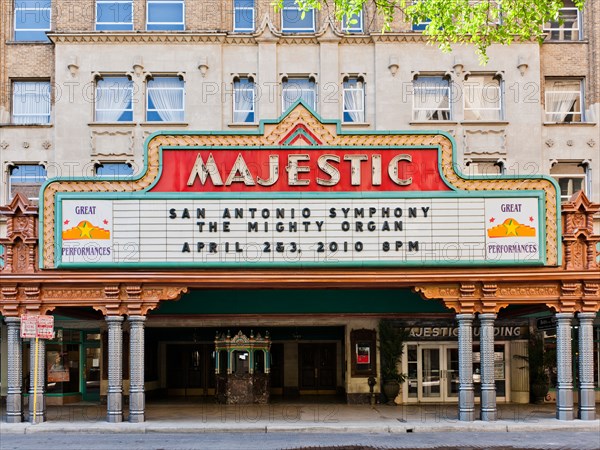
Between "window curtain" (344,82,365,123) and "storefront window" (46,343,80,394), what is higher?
"window curtain" (344,82,365,123)

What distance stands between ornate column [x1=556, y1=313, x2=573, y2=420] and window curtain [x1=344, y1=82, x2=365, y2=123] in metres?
10.7

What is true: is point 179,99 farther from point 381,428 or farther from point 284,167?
point 381,428

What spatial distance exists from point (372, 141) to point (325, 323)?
868cm

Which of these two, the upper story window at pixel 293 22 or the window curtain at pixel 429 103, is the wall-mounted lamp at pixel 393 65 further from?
the upper story window at pixel 293 22

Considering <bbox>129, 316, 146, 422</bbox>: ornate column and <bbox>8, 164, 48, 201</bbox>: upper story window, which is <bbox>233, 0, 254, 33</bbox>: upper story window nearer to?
<bbox>8, 164, 48, 201</bbox>: upper story window

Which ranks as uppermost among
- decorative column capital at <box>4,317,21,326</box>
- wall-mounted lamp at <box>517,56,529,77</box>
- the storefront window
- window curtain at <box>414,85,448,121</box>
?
wall-mounted lamp at <box>517,56,529,77</box>

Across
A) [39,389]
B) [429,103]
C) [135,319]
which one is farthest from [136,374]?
[429,103]

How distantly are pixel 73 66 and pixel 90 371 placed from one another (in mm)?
10790

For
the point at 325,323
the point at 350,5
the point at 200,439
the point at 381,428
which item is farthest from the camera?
the point at 325,323

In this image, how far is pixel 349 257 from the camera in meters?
21.4

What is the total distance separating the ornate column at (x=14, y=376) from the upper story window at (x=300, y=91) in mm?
12365

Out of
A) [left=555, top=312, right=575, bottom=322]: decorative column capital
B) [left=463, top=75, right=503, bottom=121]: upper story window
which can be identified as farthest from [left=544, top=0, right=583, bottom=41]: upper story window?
[left=555, top=312, right=575, bottom=322]: decorative column capital

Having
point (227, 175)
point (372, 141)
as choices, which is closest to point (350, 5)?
point (372, 141)

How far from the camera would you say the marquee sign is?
2139cm
